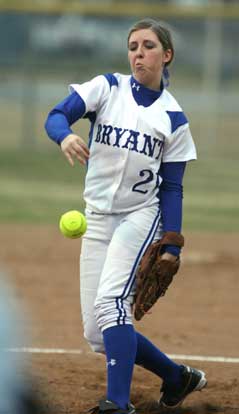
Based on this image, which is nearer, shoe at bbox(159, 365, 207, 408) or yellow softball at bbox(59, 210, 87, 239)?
yellow softball at bbox(59, 210, 87, 239)

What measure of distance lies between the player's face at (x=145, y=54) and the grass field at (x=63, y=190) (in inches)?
279

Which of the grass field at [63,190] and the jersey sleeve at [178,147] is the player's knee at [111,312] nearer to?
the jersey sleeve at [178,147]

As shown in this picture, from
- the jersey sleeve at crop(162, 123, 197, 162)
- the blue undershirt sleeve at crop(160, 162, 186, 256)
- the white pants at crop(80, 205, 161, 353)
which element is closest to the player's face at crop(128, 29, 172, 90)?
the jersey sleeve at crop(162, 123, 197, 162)

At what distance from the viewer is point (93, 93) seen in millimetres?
4004

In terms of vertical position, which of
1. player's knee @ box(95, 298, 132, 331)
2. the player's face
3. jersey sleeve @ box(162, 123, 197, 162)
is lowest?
player's knee @ box(95, 298, 132, 331)

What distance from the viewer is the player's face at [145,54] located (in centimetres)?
402

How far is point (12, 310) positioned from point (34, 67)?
16094mm

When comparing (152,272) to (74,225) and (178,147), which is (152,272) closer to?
(74,225)

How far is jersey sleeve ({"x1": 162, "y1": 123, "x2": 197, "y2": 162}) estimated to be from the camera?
160 inches

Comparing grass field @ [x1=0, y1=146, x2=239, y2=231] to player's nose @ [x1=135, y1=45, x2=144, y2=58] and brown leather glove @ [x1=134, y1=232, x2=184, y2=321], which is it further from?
player's nose @ [x1=135, y1=45, x2=144, y2=58]

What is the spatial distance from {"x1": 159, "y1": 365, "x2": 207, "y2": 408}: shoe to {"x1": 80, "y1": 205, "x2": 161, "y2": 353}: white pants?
453 mm

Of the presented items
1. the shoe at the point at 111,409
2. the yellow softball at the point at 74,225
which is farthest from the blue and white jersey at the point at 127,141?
the shoe at the point at 111,409

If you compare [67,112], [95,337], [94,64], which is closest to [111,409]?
[95,337]

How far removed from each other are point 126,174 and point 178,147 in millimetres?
258
